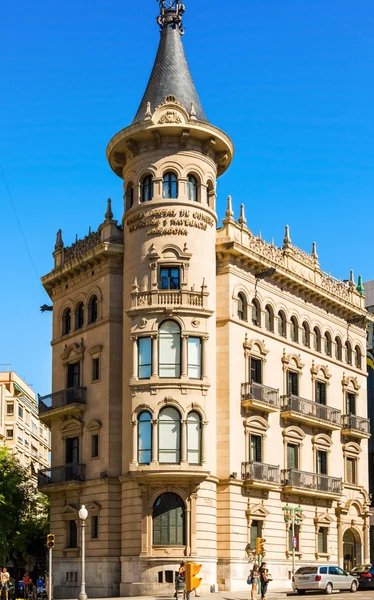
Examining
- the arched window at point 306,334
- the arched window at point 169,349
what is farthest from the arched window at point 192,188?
the arched window at point 306,334

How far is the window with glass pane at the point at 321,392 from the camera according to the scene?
59.0m

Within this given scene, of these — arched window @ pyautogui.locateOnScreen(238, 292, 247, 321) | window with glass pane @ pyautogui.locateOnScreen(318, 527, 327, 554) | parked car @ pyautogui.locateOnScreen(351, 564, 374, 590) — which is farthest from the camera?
window with glass pane @ pyautogui.locateOnScreen(318, 527, 327, 554)

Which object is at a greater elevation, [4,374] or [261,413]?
[4,374]

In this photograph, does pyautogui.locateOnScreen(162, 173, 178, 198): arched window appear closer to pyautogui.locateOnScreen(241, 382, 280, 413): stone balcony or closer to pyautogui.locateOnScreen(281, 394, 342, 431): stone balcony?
pyautogui.locateOnScreen(241, 382, 280, 413): stone balcony

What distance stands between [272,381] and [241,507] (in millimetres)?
7955

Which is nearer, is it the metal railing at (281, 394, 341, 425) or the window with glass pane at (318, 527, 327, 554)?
the metal railing at (281, 394, 341, 425)

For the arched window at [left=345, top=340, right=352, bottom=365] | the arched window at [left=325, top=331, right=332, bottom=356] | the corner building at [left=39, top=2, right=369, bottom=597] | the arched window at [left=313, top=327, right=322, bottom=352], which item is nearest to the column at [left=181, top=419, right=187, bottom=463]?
the corner building at [left=39, top=2, right=369, bottom=597]

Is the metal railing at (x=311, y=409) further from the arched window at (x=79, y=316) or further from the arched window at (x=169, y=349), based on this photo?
the arched window at (x=79, y=316)

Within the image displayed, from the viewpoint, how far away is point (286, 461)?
5416cm

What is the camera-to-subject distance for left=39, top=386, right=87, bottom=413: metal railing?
173 ft

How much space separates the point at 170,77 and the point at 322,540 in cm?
2808

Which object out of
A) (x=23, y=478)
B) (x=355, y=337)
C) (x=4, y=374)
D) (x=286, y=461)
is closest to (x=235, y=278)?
(x=286, y=461)

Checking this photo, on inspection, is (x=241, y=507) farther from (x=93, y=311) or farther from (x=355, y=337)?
(x=355, y=337)

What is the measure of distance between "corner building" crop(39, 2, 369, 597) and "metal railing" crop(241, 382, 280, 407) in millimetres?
97
